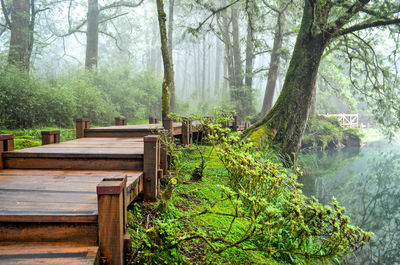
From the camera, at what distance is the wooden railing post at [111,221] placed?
1.62 meters

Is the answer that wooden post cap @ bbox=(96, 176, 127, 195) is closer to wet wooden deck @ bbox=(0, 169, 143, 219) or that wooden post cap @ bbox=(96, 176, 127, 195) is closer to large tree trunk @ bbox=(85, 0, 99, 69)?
wet wooden deck @ bbox=(0, 169, 143, 219)

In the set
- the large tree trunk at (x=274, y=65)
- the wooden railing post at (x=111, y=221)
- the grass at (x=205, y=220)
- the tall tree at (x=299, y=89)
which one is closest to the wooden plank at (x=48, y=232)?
the wooden railing post at (x=111, y=221)

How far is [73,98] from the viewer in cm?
895

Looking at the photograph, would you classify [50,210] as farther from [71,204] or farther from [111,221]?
[111,221]

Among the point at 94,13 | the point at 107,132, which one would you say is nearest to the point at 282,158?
the point at 107,132

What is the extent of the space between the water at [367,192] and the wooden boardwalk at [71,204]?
355cm

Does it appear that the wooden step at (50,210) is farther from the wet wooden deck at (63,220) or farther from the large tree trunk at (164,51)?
the large tree trunk at (164,51)

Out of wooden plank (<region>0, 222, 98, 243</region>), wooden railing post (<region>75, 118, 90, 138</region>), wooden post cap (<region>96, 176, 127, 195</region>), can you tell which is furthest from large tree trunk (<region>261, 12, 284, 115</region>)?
wooden plank (<region>0, 222, 98, 243</region>)

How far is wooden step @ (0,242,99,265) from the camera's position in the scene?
1.51m

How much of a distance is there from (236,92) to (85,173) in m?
13.2

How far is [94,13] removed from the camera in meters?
14.8

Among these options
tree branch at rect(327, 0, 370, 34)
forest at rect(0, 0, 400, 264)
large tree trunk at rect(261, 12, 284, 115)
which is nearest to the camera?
forest at rect(0, 0, 400, 264)

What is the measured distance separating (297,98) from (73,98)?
720 centimetres

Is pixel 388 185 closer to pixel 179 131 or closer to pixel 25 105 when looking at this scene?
pixel 179 131
